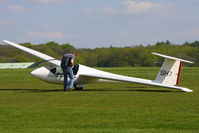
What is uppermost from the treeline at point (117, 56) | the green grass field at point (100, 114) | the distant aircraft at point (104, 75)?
the treeline at point (117, 56)

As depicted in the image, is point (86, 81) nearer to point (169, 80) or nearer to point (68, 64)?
point (68, 64)

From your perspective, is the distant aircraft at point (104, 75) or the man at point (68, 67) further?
the distant aircraft at point (104, 75)

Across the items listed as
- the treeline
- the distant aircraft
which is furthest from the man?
the treeline

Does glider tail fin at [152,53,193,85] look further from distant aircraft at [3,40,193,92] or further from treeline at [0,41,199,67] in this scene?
treeline at [0,41,199,67]

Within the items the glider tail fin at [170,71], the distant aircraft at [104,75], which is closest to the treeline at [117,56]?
the distant aircraft at [104,75]

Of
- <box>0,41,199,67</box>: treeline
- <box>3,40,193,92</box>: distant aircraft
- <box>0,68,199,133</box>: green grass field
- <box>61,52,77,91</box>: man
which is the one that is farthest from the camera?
<box>0,41,199,67</box>: treeline

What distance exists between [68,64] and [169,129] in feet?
35.4

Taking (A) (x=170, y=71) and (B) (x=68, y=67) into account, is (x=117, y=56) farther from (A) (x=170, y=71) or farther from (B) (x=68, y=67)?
(B) (x=68, y=67)

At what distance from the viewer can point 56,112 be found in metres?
13.5

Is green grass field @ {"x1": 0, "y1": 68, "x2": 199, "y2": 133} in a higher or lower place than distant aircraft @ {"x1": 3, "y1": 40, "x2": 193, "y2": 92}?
lower

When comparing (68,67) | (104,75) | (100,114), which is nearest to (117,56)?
(104,75)

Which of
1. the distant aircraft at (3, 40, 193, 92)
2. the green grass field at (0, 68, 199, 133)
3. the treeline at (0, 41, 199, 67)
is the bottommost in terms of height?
the green grass field at (0, 68, 199, 133)

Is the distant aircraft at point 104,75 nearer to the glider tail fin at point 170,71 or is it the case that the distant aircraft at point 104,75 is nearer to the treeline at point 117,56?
the glider tail fin at point 170,71

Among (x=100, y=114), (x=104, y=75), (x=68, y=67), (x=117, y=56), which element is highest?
(x=117, y=56)
